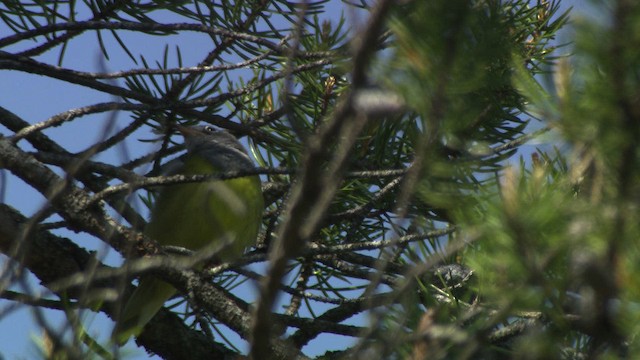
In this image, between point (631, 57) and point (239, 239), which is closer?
point (631, 57)

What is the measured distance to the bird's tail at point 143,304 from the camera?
3049 millimetres

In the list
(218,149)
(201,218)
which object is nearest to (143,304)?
(201,218)

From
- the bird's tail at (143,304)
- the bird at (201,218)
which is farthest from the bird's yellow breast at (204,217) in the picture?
the bird's tail at (143,304)

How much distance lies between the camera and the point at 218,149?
495cm

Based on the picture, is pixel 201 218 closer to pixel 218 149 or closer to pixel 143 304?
pixel 143 304

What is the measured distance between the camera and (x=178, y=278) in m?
2.34

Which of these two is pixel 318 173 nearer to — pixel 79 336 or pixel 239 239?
pixel 79 336

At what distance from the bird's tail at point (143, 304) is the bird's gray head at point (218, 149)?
918mm

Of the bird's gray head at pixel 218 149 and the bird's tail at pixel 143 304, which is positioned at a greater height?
the bird's gray head at pixel 218 149

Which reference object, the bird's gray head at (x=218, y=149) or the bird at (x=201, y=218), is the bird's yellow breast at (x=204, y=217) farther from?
the bird's gray head at (x=218, y=149)

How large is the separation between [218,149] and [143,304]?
5.49 feet

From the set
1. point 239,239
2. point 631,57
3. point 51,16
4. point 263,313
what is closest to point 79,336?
point 263,313

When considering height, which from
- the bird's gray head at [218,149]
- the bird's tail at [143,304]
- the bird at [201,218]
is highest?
the bird's gray head at [218,149]

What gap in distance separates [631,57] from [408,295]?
53cm
